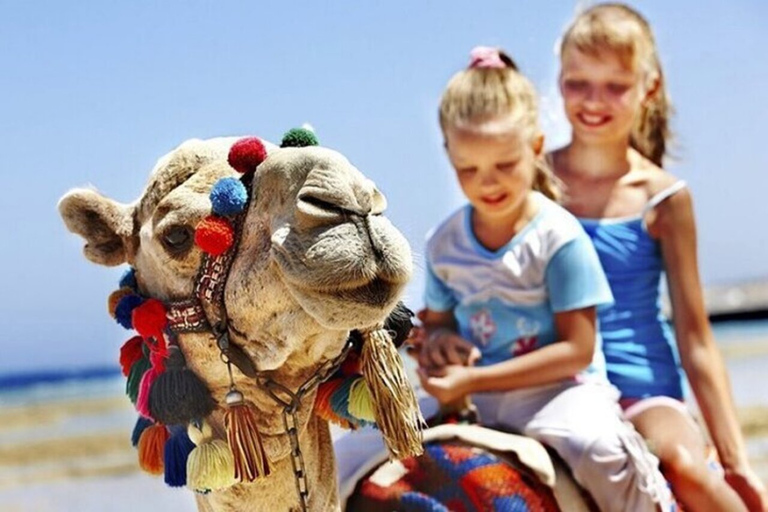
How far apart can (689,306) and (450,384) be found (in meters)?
0.82

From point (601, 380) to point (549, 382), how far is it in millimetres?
192

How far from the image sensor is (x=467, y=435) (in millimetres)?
2895

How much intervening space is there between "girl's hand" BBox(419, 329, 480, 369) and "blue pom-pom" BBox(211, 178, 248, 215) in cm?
151

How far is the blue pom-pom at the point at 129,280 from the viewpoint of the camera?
208 cm

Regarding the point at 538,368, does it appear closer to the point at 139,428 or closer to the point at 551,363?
the point at 551,363

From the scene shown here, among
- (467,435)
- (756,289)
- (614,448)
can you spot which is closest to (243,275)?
(467,435)

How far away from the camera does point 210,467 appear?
1.93m

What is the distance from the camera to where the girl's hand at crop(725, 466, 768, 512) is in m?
3.35

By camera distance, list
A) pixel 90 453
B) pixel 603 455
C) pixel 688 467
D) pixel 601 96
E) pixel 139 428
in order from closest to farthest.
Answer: pixel 139 428 < pixel 603 455 < pixel 688 467 < pixel 601 96 < pixel 90 453

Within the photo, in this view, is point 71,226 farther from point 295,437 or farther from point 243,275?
point 295,437

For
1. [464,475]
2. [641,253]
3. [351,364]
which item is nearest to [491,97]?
[641,253]

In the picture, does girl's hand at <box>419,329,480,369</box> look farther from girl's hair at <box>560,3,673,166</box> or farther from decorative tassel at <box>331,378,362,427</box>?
decorative tassel at <box>331,378,362,427</box>

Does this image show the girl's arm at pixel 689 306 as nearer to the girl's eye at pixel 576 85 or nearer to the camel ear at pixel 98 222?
the girl's eye at pixel 576 85

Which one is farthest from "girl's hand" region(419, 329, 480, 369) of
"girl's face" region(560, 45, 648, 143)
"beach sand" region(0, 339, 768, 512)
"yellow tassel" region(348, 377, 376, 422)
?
"beach sand" region(0, 339, 768, 512)
